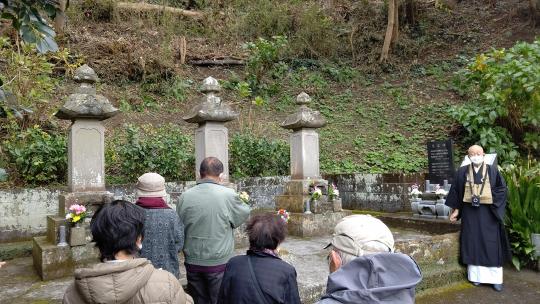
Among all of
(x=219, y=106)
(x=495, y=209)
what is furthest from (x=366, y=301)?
(x=219, y=106)

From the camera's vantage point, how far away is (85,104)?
18.8ft

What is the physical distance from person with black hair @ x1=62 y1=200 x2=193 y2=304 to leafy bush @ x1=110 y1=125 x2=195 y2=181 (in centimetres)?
651

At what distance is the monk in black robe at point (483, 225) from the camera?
17.6 feet

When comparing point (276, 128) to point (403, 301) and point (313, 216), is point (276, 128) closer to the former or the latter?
point (313, 216)

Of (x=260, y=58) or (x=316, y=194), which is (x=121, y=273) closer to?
(x=316, y=194)

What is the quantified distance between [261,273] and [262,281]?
0.15 feet

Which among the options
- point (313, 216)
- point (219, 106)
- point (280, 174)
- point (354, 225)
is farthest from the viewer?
point (280, 174)

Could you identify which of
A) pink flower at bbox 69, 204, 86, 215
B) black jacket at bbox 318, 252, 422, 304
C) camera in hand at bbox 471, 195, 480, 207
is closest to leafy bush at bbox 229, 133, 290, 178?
pink flower at bbox 69, 204, 86, 215

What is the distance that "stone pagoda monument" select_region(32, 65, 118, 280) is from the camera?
17.3ft

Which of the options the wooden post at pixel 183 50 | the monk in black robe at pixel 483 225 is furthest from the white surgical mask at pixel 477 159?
the wooden post at pixel 183 50

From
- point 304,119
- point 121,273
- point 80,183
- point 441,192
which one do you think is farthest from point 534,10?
point 121,273

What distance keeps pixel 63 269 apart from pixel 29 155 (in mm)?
3302

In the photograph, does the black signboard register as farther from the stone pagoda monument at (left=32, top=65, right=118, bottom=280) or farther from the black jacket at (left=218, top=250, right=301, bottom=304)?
the black jacket at (left=218, top=250, right=301, bottom=304)

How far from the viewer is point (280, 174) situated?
1035 centimetres
